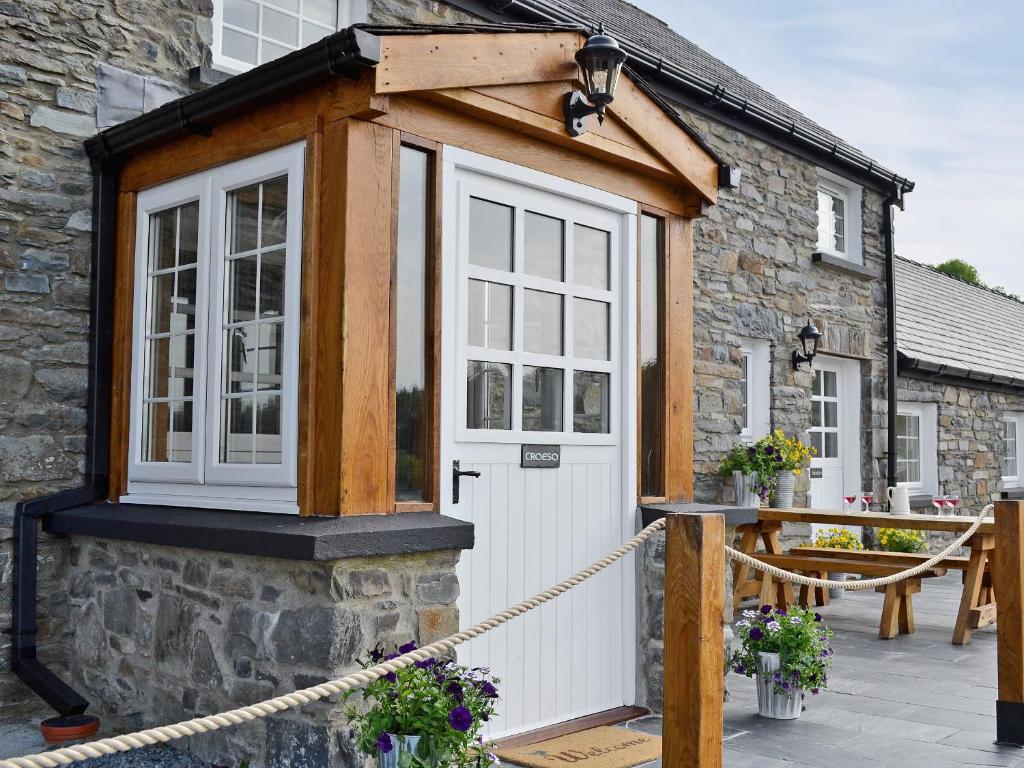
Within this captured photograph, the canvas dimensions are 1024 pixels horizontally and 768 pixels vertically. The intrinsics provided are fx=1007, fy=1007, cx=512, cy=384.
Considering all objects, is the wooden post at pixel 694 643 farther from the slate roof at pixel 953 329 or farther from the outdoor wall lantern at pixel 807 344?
the slate roof at pixel 953 329

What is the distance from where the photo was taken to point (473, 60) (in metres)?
4.66

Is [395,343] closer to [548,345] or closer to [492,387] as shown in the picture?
[492,387]

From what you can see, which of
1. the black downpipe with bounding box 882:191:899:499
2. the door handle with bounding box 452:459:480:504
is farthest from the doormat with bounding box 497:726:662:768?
the black downpipe with bounding box 882:191:899:499

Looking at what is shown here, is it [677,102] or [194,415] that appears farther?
[677,102]

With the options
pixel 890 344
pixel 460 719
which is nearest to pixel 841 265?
pixel 890 344

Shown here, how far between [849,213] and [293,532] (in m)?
9.18

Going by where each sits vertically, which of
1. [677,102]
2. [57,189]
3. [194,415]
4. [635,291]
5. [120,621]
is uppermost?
[677,102]

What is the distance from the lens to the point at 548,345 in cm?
534

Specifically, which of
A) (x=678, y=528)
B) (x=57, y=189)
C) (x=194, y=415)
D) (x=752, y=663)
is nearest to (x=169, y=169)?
(x=57, y=189)

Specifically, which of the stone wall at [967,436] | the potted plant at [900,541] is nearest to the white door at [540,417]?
the potted plant at [900,541]

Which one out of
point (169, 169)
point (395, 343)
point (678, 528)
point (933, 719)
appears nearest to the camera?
point (678, 528)

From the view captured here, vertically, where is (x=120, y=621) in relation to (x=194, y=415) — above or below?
below

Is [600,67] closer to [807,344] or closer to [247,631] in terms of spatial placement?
[247,631]

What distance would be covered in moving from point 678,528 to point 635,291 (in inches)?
97.5
